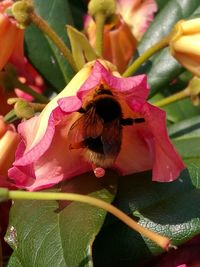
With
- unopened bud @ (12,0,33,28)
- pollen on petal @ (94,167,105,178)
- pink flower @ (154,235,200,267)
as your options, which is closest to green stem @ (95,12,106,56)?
unopened bud @ (12,0,33,28)

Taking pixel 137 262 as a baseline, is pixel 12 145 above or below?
above

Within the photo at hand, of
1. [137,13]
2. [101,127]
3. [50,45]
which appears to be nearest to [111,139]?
[101,127]

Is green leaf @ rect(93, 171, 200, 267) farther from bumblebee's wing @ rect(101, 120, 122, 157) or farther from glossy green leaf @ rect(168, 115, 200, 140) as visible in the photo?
glossy green leaf @ rect(168, 115, 200, 140)

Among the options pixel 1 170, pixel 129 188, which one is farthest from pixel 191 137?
pixel 1 170

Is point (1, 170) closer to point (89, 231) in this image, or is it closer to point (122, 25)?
point (89, 231)

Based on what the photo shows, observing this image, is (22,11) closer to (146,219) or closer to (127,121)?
(127,121)

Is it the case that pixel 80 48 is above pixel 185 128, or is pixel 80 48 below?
above
